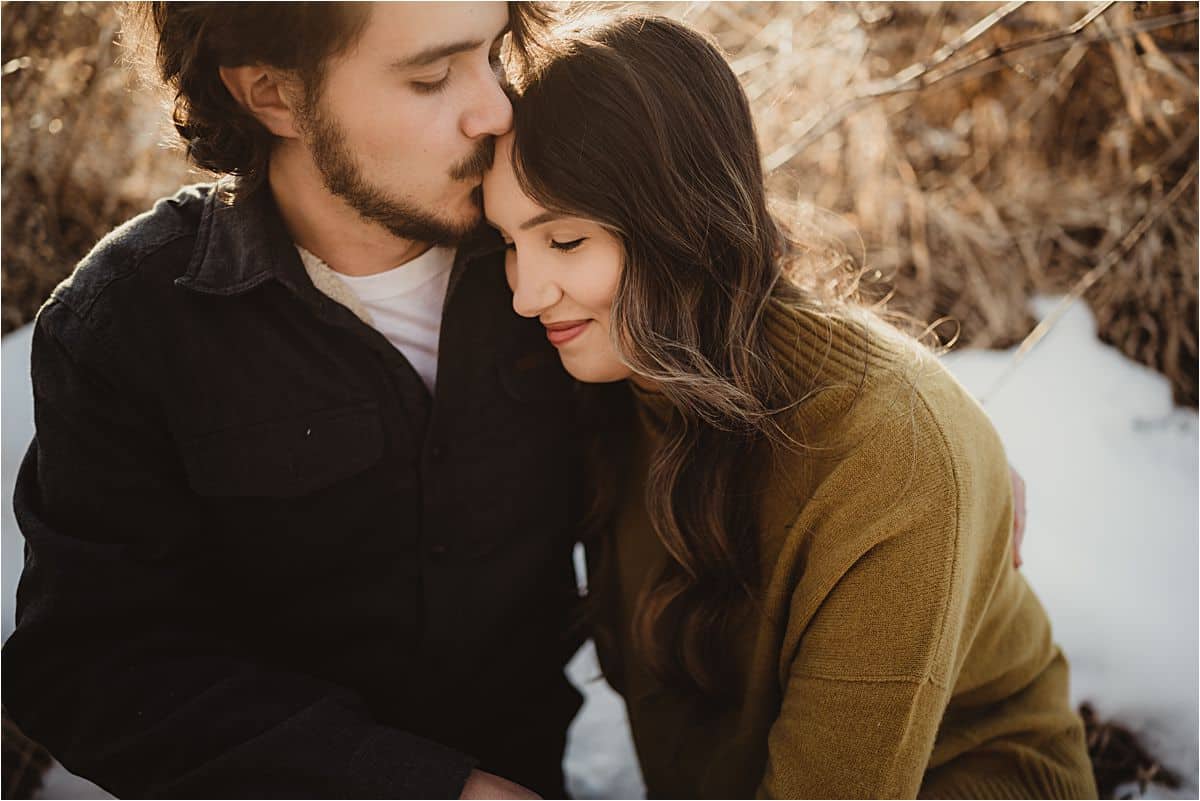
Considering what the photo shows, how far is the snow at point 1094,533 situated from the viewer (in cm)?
205

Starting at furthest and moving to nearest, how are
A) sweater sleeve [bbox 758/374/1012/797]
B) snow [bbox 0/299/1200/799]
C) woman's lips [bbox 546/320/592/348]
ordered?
1. snow [bbox 0/299/1200/799]
2. woman's lips [bbox 546/320/592/348]
3. sweater sleeve [bbox 758/374/1012/797]

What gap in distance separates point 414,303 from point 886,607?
3.48 ft

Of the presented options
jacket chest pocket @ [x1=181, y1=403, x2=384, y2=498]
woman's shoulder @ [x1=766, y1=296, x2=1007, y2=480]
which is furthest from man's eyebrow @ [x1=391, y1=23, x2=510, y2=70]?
woman's shoulder @ [x1=766, y1=296, x2=1007, y2=480]

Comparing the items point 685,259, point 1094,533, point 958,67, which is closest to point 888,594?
point 685,259

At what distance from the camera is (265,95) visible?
1566mm

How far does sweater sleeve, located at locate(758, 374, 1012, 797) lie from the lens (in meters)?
1.37

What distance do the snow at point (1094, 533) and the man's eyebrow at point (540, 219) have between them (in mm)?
1258

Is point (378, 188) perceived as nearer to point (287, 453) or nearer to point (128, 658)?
point (287, 453)

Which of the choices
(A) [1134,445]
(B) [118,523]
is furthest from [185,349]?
(A) [1134,445]

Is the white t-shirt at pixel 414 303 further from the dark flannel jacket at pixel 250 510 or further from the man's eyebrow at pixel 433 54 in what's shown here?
the man's eyebrow at pixel 433 54

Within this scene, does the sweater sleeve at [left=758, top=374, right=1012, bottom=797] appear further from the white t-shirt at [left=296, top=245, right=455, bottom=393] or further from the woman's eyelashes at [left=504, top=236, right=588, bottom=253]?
the white t-shirt at [left=296, top=245, right=455, bottom=393]

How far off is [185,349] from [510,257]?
24.0 inches

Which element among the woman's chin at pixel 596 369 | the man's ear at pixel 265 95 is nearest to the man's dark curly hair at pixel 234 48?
the man's ear at pixel 265 95

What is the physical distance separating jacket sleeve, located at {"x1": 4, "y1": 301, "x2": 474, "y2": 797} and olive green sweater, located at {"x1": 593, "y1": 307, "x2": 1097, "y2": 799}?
0.62 metres
